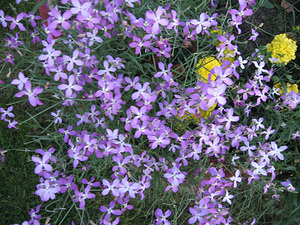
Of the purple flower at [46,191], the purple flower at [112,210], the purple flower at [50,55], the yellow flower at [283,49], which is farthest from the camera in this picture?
the yellow flower at [283,49]

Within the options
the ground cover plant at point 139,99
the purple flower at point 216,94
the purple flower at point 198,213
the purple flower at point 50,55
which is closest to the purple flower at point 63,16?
the ground cover plant at point 139,99

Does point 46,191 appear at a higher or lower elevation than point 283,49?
lower

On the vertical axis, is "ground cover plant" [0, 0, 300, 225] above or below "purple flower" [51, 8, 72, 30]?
below

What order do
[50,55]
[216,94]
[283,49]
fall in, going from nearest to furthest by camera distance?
[216,94], [50,55], [283,49]

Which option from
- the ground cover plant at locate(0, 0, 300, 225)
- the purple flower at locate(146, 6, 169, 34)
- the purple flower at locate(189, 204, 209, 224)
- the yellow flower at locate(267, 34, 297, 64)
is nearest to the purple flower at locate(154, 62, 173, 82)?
the ground cover plant at locate(0, 0, 300, 225)

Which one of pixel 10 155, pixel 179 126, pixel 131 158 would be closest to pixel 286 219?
pixel 179 126

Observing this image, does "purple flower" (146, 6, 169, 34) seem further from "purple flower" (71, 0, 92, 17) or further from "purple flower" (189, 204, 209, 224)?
"purple flower" (189, 204, 209, 224)

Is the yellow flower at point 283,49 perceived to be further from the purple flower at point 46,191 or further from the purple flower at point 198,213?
the purple flower at point 46,191

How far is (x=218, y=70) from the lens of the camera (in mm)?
1237

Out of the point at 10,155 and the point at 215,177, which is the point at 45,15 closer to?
the point at 10,155

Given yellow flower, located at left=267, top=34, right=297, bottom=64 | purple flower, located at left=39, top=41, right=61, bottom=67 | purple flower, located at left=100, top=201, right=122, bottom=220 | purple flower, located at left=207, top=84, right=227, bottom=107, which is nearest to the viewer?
purple flower, located at left=207, top=84, right=227, bottom=107

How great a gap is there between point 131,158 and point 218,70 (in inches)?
25.8

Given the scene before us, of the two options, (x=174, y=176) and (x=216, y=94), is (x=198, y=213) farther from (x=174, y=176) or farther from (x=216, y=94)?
(x=216, y=94)

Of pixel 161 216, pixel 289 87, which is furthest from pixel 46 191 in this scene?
pixel 289 87
